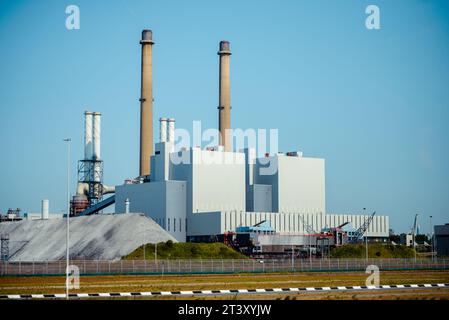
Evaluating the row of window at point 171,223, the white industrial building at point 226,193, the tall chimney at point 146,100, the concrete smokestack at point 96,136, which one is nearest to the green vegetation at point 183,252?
the white industrial building at point 226,193

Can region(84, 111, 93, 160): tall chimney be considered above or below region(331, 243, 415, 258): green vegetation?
above

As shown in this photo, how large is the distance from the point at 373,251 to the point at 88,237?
43.5 metres

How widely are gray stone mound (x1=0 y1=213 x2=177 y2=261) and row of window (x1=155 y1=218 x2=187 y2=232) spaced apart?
7808 millimetres

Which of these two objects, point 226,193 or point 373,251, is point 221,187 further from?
point 373,251

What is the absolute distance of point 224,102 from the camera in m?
142

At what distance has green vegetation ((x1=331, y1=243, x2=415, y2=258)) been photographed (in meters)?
122

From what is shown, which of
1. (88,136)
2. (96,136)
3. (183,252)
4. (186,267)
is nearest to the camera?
(186,267)

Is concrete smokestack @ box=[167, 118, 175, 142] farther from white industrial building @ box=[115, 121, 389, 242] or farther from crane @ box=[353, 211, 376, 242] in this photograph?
crane @ box=[353, 211, 376, 242]

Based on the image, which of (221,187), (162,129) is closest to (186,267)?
(221,187)

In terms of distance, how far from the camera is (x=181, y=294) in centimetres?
4306

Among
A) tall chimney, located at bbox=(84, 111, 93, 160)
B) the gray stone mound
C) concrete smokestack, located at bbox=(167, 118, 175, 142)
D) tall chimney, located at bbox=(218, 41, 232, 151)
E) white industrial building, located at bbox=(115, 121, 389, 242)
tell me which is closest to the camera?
the gray stone mound

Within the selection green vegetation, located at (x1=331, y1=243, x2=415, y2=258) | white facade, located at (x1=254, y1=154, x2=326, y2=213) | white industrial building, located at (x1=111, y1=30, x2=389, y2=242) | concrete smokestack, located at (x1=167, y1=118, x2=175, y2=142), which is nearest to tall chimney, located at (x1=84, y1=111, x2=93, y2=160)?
white industrial building, located at (x1=111, y1=30, x2=389, y2=242)
